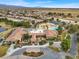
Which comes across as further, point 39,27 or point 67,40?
point 39,27

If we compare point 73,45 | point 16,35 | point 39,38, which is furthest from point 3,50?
point 73,45

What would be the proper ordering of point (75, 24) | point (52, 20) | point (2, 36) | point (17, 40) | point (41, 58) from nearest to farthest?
1. point (41, 58)
2. point (17, 40)
3. point (2, 36)
4. point (75, 24)
5. point (52, 20)

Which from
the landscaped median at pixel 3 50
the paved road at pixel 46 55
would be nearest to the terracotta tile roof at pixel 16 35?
the landscaped median at pixel 3 50

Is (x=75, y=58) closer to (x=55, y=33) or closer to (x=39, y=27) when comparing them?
(x=55, y=33)

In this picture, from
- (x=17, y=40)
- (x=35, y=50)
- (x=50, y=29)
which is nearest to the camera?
(x=35, y=50)

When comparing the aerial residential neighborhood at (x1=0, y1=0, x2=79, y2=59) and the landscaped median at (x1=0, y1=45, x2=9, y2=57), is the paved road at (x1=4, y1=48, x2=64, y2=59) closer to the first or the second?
the aerial residential neighborhood at (x1=0, y1=0, x2=79, y2=59)

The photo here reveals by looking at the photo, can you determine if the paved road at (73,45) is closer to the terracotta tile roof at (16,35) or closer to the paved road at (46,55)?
the paved road at (46,55)

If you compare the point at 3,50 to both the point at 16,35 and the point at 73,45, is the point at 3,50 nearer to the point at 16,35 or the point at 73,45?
the point at 16,35

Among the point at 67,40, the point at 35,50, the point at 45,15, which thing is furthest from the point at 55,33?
the point at 45,15

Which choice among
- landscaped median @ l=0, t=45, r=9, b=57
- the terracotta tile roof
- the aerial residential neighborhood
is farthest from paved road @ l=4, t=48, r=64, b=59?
the terracotta tile roof

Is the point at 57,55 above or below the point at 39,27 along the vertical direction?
below
